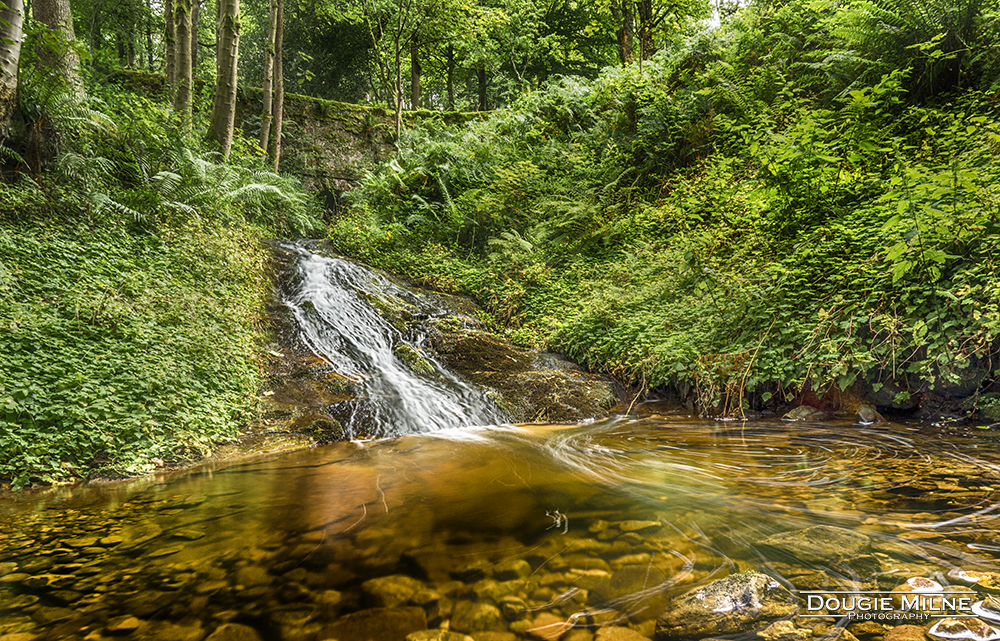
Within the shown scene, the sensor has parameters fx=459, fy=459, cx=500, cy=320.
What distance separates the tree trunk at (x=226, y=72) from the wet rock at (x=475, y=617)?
1091cm

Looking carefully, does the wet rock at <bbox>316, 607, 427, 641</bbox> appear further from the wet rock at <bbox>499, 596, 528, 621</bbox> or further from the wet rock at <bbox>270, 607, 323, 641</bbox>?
the wet rock at <bbox>499, 596, 528, 621</bbox>

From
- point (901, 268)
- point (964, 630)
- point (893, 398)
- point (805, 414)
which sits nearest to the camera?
point (964, 630)

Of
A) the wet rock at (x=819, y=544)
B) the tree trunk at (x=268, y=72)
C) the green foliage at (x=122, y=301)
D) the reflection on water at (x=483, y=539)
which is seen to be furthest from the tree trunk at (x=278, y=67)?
the wet rock at (x=819, y=544)

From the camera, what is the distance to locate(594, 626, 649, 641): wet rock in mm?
1788

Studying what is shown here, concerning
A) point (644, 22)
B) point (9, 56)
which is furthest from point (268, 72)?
point (644, 22)

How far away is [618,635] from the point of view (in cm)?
181

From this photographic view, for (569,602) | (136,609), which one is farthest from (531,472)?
(136,609)

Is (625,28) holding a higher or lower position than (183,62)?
higher

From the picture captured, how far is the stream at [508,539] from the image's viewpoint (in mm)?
1924

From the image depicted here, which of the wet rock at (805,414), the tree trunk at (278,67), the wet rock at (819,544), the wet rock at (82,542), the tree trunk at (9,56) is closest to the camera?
the wet rock at (819,544)

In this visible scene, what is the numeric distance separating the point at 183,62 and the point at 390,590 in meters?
12.4

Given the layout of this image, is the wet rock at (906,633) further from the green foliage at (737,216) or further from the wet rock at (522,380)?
the wet rock at (522,380)

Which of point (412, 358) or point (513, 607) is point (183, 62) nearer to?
point (412, 358)

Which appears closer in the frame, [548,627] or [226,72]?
[548,627]
